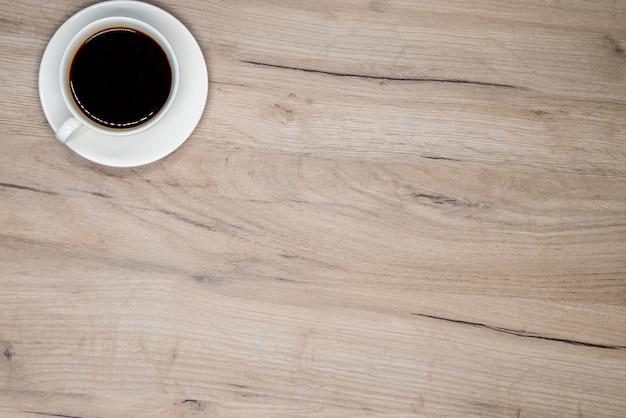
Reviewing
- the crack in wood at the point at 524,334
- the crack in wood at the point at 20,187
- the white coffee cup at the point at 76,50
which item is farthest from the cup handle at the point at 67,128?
the crack in wood at the point at 524,334

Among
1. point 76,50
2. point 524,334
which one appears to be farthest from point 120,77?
point 524,334

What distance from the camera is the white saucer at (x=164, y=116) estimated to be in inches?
28.9

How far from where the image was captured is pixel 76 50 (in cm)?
71

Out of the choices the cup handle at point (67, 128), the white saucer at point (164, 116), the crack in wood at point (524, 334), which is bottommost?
the crack in wood at point (524, 334)

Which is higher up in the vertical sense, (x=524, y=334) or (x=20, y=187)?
(x=20, y=187)

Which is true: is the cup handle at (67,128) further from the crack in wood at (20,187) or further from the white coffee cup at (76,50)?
the crack in wood at (20,187)

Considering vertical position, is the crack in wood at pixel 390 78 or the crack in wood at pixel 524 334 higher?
the crack in wood at pixel 390 78

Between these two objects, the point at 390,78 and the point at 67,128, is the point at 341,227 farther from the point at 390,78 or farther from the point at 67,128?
the point at 67,128

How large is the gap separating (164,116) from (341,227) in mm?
269

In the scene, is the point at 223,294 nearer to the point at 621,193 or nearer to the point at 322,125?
the point at 322,125

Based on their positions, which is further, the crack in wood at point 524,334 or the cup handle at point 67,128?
the crack in wood at point 524,334

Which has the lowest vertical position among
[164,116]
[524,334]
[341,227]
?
[524,334]

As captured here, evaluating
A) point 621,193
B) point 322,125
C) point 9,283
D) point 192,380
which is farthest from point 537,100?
point 9,283

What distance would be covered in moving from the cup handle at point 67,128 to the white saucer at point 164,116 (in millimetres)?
32
